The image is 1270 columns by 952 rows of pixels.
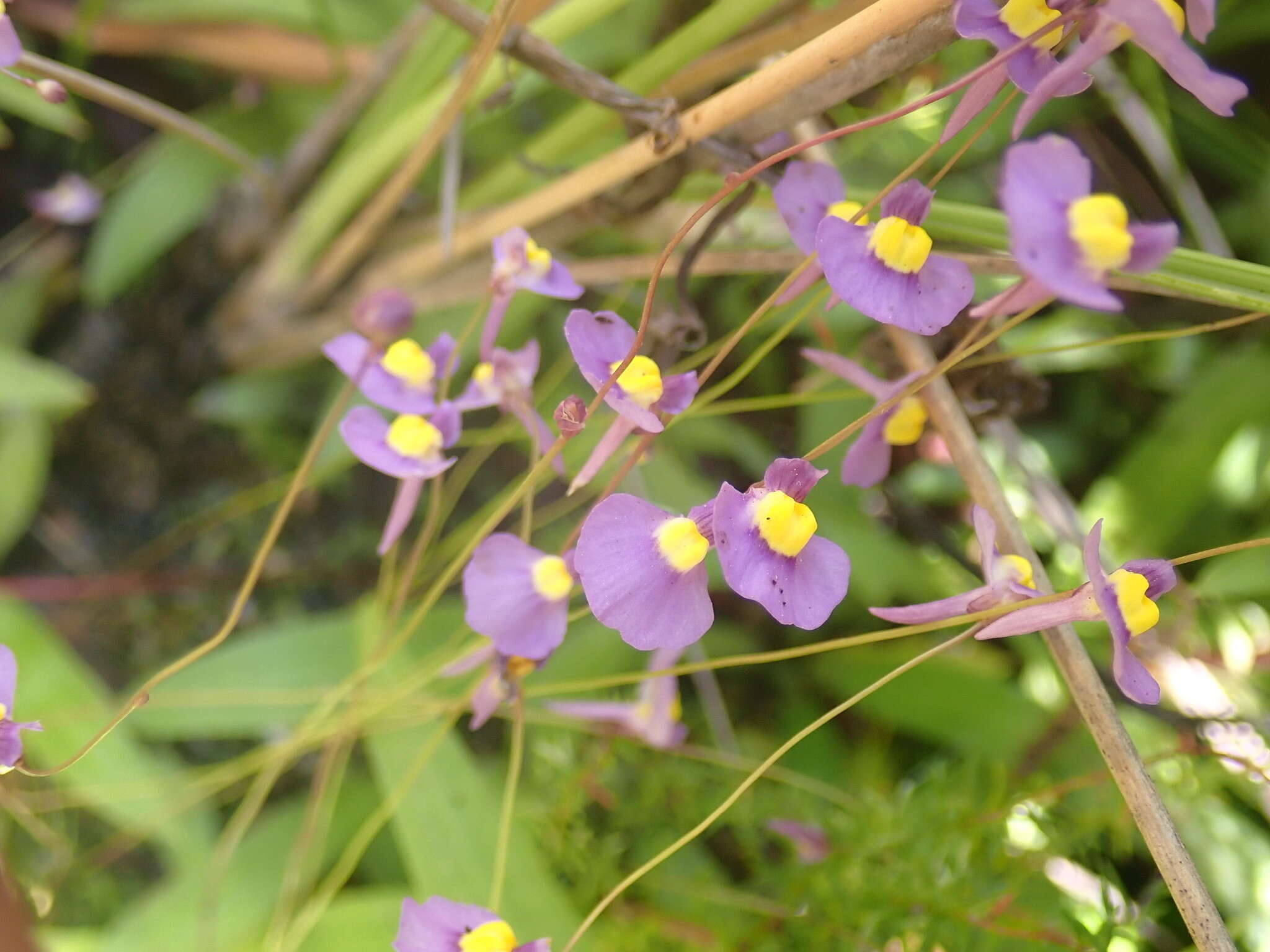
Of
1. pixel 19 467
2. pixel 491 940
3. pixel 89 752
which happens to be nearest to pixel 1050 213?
pixel 491 940

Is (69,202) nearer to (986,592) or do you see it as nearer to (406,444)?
(406,444)

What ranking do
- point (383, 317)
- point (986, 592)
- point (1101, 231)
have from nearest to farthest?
1. point (1101, 231)
2. point (986, 592)
3. point (383, 317)

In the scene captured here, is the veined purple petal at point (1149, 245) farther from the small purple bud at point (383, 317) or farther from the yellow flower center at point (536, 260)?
the small purple bud at point (383, 317)

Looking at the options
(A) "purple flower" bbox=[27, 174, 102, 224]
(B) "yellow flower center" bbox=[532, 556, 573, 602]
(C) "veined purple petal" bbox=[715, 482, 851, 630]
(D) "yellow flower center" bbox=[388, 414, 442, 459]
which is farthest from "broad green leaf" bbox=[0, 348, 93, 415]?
(C) "veined purple petal" bbox=[715, 482, 851, 630]

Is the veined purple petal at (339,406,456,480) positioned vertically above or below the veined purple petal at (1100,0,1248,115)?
below

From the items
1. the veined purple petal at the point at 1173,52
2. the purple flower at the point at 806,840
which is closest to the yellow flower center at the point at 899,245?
the veined purple petal at the point at 1173,52

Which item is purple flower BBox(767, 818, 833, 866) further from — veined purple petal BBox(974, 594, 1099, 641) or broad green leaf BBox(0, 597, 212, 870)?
broad green leaf BBox(0, 597, 212, 870)
